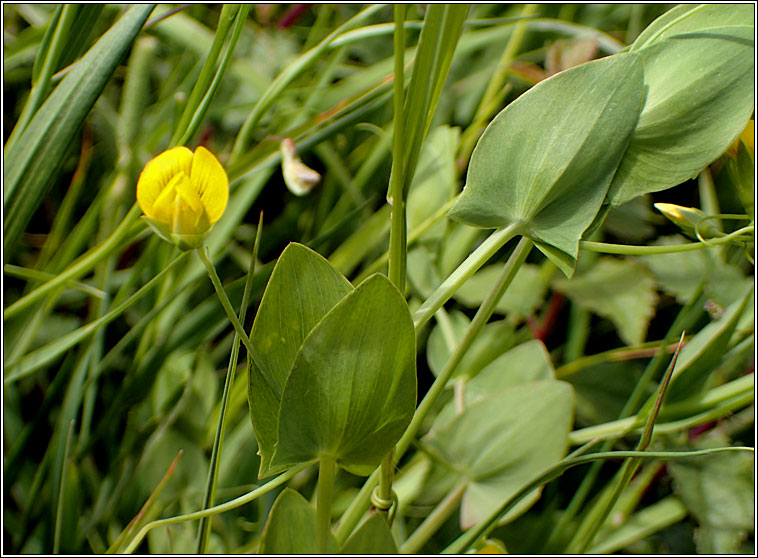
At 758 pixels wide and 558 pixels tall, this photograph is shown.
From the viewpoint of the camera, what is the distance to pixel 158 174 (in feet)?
0.79

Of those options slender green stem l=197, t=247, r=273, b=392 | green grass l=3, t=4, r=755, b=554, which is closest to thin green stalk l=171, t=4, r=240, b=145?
green grass l=3, t=4, r=755, b=554

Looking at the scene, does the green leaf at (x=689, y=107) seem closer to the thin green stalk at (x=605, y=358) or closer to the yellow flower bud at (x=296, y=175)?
the yellow flower bud at (x=296, y=175)

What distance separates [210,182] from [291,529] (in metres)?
0.16

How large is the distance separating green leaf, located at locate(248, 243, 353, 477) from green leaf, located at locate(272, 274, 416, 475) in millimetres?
17

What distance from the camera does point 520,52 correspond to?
71 cm

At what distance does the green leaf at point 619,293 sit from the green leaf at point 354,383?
30 cm

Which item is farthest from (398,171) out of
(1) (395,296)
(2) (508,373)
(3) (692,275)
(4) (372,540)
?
(3) (692,275)

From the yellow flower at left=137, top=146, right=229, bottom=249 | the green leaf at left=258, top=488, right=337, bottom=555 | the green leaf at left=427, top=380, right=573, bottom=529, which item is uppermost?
the yellow flower at left=137, top=146, right=229, bottom=249

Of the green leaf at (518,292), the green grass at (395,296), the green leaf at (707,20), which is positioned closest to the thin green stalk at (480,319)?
the green grass at (395,296)

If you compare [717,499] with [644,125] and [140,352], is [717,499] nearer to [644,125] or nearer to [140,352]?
[644,125]

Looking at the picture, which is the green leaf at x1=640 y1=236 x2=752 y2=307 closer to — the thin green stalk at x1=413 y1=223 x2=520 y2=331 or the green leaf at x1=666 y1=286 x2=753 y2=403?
the green leaf at x1=666 y1=286 x2=753 y2=403

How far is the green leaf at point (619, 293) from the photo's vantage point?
19.7 inches

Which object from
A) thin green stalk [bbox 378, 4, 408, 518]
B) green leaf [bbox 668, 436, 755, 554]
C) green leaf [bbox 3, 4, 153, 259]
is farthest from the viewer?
green leaf [bbox 668, 436, 755, 554]

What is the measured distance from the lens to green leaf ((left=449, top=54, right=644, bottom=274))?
0.25 meters
